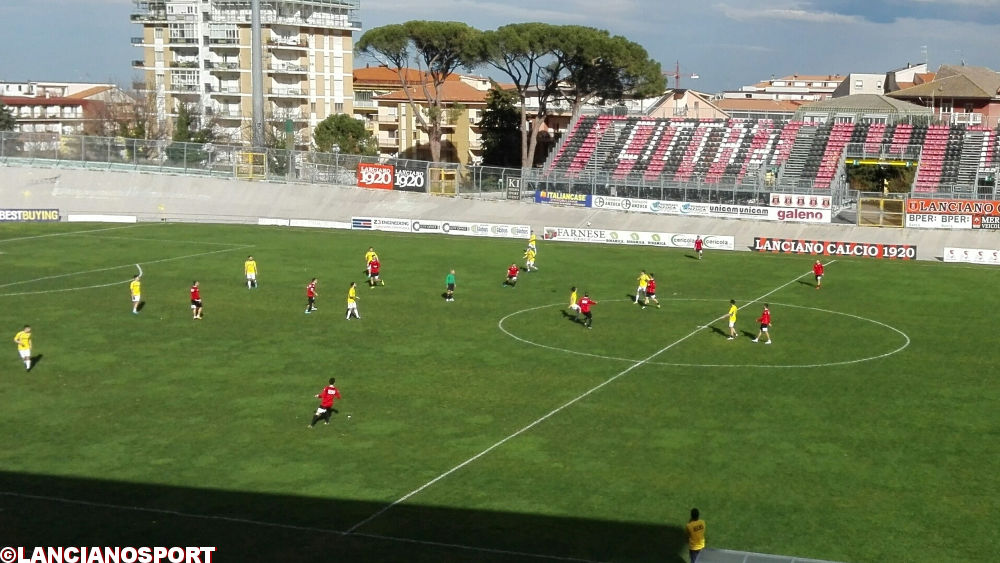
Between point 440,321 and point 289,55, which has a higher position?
point 289,55

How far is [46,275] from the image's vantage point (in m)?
50.6

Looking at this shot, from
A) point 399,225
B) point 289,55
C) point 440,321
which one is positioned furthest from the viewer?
point 289,55

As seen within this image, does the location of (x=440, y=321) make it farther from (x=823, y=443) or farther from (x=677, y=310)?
(x=823, y=443)

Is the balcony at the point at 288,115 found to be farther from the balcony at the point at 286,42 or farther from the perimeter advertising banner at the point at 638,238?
the perimeter advertising banner at the point at 638,238

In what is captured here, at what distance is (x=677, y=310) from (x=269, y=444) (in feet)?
73.1

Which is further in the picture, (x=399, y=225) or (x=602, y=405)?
(x=399, y=225)

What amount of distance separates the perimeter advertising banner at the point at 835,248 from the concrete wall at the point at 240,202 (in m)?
11.4

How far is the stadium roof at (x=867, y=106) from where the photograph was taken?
95.2 meters

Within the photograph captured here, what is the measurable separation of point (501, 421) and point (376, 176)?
181ft

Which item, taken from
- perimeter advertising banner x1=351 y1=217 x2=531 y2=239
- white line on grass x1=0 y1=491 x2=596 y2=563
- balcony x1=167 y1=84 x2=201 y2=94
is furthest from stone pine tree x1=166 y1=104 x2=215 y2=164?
white line on grass x1=0 y1=491 x2=596 y2=563

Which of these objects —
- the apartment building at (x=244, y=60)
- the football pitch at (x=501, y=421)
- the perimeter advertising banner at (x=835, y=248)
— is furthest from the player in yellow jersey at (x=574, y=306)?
the apartment building at (x=244, y=60)

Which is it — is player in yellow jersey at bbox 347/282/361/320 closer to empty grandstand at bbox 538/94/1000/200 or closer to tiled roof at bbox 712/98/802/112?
empty grandstand at bbox 538/94/1000/200

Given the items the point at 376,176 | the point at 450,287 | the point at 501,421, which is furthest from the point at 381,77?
the point at 501,421

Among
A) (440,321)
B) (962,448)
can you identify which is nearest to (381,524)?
(962,448)
